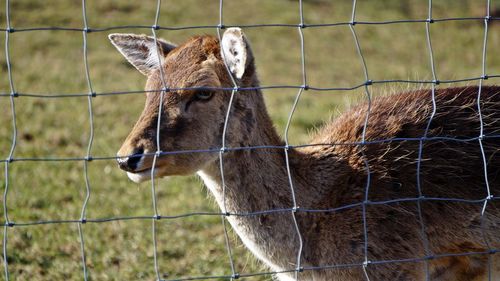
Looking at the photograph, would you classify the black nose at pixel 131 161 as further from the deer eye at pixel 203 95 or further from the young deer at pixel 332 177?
the deer eye at pixel 203 95

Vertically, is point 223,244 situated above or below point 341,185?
below

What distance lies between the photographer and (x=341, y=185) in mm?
4590

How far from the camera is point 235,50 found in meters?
4.28

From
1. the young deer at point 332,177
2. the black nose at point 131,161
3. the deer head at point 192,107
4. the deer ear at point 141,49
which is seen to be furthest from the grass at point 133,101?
the black nose at point 131,161

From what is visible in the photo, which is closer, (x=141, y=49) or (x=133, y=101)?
(x=141, y=49)

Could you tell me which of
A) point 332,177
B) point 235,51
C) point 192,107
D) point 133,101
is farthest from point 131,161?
point 133,101

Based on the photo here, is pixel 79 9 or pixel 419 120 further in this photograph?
pixel 79 9

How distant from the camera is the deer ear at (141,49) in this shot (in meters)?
4.61

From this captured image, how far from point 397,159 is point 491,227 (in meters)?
0.66

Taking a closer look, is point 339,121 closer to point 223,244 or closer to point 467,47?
point 223,244

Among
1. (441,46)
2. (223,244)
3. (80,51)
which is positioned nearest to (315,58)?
(441,46)

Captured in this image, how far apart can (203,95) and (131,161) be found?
593 millimetres

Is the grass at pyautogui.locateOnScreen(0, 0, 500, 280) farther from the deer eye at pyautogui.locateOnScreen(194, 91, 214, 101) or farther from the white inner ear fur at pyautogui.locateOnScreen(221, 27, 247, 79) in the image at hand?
the deer eye at pyautogui.locateOnScreen(194, 91, 214, 101)

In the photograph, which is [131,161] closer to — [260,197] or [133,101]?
[260,197]
